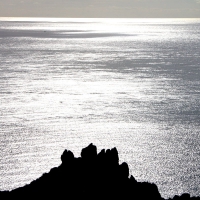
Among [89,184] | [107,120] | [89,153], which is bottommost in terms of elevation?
[107,120]

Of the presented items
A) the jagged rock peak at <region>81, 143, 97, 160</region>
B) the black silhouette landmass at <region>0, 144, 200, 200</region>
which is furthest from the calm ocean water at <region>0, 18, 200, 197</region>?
the jagged rock peak at <region>81, 143, 97, 160</region>

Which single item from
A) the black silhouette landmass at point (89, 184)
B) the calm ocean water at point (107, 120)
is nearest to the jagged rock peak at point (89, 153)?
the black silhouette landmass at point (89, 184)

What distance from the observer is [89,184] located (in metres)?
31.0

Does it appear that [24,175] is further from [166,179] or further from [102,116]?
[102,116]

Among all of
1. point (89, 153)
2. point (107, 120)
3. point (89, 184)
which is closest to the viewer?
point (89, 184)

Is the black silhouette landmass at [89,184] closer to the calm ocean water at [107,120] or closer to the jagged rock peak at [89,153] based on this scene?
the jagged rock peak at [89,153]

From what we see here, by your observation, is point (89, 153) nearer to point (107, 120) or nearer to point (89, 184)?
point (89, 184)

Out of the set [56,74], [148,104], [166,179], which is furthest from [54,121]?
[56,74]

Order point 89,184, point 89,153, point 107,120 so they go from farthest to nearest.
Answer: point 107,120, point 89,153, point 89,184

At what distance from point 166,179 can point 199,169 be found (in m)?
5.13

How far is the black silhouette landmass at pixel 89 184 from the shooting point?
3011 cm

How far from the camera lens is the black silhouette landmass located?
30109 millimetres

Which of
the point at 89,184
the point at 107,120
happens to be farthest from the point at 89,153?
the point at 107,120

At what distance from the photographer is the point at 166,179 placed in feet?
181
